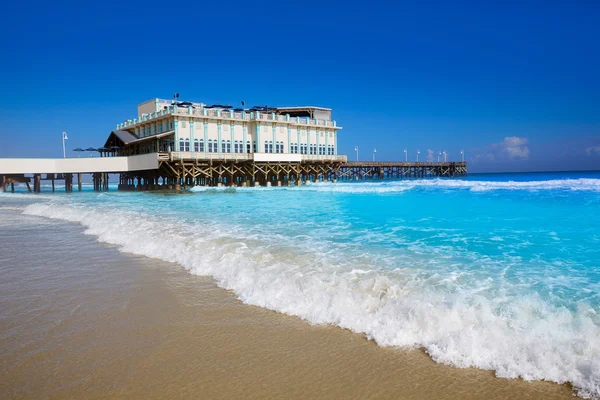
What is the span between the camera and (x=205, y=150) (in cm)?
4009

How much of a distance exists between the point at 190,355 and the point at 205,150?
37943 mm

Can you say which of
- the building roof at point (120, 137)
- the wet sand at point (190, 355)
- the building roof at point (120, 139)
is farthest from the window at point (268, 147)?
the wet sand at point (190, 355)

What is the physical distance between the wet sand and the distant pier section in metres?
33.1

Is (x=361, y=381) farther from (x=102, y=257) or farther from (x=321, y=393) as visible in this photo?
(x=102, y=257)

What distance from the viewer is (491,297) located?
4.97m

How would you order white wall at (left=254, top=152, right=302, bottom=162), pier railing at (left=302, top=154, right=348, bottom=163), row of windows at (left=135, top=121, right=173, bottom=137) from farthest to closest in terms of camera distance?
pier railing at (left=302, top=154, right=348, bottom=163) < white wall at (left=254, top=152, right=302, bottom=162) < row of windows at (left=135, top=121, right=173, bottom=137)

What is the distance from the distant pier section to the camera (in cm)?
3841

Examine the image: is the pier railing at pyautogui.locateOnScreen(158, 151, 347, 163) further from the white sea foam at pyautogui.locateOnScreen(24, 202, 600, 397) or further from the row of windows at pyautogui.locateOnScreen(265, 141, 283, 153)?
the white sea foam at pyautogui.locateOnScreen(24, 202, 600, 397)

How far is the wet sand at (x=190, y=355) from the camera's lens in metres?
3.15

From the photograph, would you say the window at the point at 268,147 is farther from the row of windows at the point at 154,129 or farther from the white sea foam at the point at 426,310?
the white sea foam at the point at 426,310

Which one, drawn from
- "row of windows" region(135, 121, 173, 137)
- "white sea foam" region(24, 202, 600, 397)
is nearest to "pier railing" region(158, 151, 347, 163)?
"row of windows" region(135, 121, 173, 137)

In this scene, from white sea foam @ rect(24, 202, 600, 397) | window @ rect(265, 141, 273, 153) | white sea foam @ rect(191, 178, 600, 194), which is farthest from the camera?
window @ rect(265, 141, 273, 153)

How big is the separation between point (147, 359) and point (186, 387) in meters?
0.70

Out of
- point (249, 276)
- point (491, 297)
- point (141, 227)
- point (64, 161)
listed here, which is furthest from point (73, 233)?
point (64, 161)
